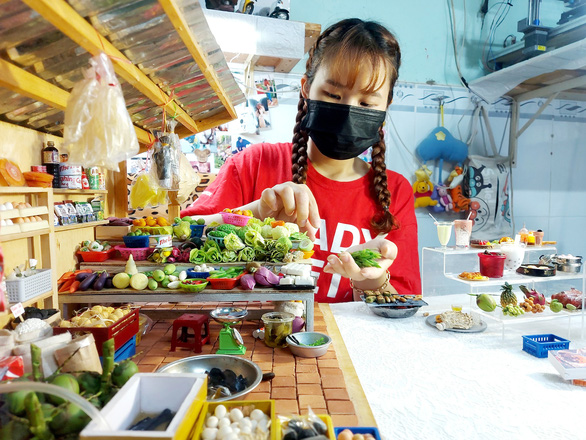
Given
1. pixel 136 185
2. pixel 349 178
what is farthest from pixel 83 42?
pixel 349 178

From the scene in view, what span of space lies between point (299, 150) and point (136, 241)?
1.11 m

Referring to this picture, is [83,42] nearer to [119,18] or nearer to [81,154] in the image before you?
[119,18]

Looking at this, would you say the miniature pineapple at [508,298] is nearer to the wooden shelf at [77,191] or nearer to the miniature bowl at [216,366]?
the miniature bowl at [216,366]

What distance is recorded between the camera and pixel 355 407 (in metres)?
1.07

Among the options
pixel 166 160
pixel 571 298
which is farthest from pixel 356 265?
pixel 571 298

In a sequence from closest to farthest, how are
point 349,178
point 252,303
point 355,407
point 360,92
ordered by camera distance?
1. point 355,407
2. point 360,92
3. point 252,303
4. point 349,178

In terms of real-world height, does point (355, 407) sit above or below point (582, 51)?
below

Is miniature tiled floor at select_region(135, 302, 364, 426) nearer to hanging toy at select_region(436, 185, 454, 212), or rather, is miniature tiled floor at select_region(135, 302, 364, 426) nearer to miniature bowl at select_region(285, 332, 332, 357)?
miniature bowl at select_region(285, 332, 332, 357)

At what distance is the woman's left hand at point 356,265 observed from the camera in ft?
5.72

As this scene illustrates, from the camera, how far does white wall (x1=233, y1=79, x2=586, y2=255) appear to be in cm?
419

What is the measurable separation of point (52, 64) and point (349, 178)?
1757 mm

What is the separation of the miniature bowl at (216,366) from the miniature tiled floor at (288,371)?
0.05 meters

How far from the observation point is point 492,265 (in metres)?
2.06

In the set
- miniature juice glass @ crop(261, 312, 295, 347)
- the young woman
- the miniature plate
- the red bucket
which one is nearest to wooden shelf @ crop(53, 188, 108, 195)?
the young woman
